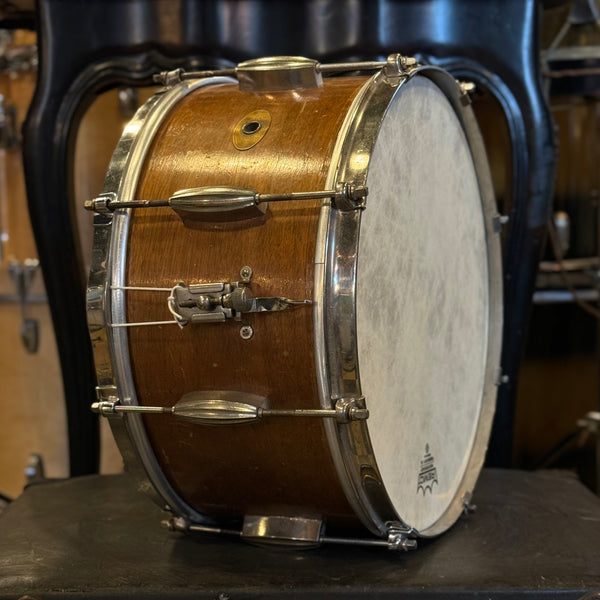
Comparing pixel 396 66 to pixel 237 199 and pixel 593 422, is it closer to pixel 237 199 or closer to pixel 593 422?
pixel 237 199

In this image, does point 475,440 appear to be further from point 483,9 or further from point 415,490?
point 483,9

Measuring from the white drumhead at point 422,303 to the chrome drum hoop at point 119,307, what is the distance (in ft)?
0.99

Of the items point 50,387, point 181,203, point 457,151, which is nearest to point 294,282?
point 181,203

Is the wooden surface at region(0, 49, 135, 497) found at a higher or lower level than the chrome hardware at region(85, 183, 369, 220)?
lower

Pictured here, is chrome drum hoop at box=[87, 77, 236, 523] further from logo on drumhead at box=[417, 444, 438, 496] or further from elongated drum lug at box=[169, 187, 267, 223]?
logo on drumhead at box=[417, 444, 438, 496]

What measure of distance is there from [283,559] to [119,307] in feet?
1.28

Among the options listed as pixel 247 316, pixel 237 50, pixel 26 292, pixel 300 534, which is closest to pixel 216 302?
pixel 247 316

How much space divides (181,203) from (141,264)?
10 cm

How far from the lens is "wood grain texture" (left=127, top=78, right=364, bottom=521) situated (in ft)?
3.92

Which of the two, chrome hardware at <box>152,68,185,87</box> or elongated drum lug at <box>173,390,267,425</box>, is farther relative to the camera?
chrome hardware at <box>152,68,185,87</box>

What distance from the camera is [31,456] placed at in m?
2.37

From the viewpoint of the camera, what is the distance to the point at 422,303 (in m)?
1.40

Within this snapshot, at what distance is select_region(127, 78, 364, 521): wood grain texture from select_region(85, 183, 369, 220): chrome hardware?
0.02 m

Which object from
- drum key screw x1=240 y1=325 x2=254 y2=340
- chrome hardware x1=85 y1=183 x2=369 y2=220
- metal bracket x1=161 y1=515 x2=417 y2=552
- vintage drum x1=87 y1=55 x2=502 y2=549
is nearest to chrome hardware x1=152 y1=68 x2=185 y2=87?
vintage drum x1=87 y1=55 x2=502 y2=549
